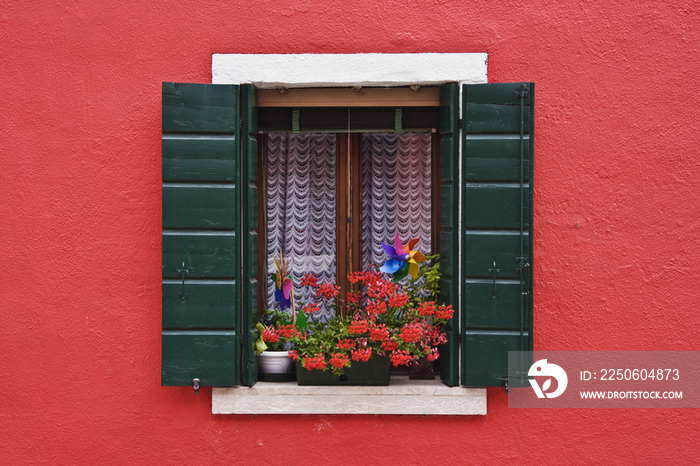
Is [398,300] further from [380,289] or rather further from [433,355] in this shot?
[433,355]

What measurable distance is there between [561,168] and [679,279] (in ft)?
2.76

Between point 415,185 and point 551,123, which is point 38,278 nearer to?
point 415,185

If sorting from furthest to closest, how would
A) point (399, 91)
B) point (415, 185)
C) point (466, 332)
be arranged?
point (415, 185)
point (399, 91)
point (466, 332)

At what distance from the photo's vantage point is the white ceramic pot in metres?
2.87

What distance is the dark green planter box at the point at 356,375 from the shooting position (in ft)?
9.07

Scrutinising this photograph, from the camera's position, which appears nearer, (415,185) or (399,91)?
(399,91)

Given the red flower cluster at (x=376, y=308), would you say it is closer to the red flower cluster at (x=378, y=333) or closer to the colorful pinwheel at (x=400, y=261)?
the red flower cluster at (x=378, y=333)

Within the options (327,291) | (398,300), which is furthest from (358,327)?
(327,291)

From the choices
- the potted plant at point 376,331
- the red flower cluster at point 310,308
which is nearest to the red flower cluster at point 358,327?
the potted plant at point 376,331

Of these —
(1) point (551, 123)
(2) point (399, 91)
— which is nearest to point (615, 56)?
(1) point (551, 123)

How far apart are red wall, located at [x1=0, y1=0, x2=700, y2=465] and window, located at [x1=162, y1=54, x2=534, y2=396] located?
0.18 m

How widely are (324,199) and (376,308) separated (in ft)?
2.48

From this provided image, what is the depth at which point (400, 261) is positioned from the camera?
2943 millimetres

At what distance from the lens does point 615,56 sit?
2814 mm
